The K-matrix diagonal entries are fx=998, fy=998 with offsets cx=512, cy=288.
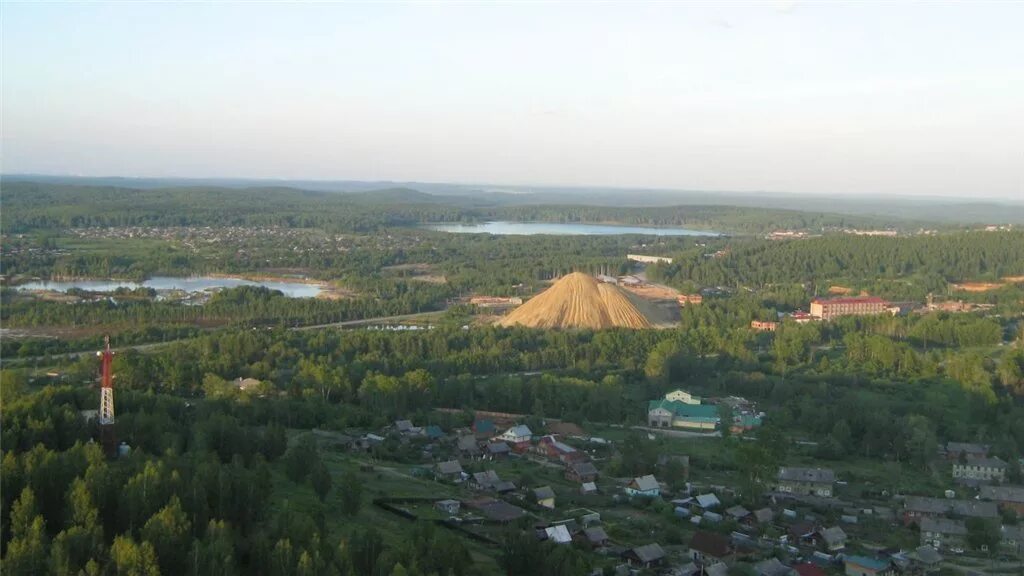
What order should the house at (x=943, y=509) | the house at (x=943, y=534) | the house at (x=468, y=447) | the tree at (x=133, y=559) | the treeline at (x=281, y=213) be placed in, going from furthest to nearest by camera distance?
the treeline at (x=281, y=213), the house at (x=468, y=447), the house at (x=943, y=509), the house at (x=943, y=534), the tree at (x=133, y=559)

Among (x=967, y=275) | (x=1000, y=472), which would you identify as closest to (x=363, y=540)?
(x=1000, y=472)

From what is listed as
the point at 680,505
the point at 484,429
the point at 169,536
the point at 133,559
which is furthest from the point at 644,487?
the point at 133,559

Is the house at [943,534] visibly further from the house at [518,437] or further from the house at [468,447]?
the house at [468,447]

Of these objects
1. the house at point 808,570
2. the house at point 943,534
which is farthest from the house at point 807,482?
the house at point 808,570

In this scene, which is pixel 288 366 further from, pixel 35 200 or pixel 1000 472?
pixel 35 200

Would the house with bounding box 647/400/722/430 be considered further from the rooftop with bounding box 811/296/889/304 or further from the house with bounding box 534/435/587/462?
the rooftop with bounding box 811/296/889/304

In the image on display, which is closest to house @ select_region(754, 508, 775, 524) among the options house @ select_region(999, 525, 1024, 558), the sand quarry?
house @ select_region(999, 525, 1024, 558)

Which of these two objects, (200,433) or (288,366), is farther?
(288,366)
